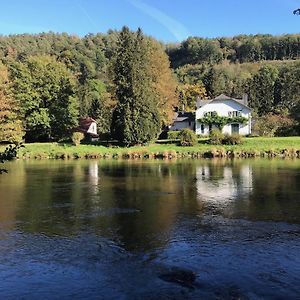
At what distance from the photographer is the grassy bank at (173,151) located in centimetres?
5617

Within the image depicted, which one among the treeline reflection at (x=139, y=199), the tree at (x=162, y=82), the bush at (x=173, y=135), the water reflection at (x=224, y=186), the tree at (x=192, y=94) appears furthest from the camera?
the tree at (x=192, y=94)

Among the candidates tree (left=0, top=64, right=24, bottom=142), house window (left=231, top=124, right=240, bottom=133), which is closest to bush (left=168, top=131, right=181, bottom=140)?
house window (left=231, top=124, right=240, bottom=133)

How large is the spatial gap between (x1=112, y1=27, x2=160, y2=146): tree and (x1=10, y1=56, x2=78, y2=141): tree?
996cm

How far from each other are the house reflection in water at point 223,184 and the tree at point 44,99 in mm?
31762

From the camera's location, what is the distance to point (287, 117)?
76.9 metres

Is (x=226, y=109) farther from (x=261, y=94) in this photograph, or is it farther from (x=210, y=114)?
(x=261, y=94)

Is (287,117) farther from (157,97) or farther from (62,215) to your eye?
(62,215)

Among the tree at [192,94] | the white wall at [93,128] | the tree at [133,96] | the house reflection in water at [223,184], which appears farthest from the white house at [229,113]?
the house reflection in water at [223,184]

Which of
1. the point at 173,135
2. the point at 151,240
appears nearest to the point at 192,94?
the point at 173,135

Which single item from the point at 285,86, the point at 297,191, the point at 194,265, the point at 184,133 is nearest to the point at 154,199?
the point at 297,191

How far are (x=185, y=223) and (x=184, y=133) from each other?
41.9 m

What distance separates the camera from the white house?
241 ft

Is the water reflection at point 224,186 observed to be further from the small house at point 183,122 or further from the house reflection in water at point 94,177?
the small house at point 183,122

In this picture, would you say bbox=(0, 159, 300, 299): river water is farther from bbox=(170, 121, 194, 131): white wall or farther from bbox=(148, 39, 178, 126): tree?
bbox=(170, 121, 194, 131): white wall
